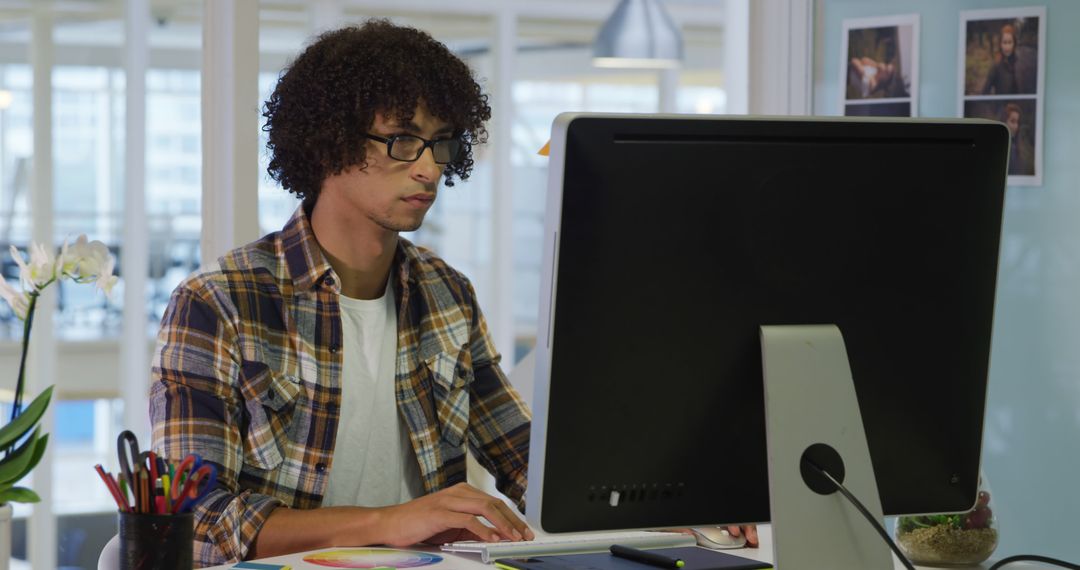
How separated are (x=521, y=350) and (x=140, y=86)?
8.75 ft

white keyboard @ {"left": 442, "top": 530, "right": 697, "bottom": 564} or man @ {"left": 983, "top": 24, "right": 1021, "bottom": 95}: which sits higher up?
man @ {"left": 983, "top": 24, "right": 1021, "bottom": 95}

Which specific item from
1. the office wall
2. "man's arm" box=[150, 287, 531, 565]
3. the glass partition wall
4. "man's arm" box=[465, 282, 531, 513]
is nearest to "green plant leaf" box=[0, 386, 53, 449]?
"man's arm" box=[150, 287, 531, 565]

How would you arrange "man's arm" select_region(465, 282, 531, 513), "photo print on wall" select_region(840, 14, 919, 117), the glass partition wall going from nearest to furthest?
"man's arm" select_region(465, 282, 531, 513), "photo print on wall" select_region(840, 14, 919, 117), the glass partition wall

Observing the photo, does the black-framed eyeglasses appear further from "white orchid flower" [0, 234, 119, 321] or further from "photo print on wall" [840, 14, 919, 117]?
"photo print on wall" [840, 14, 919, 117]

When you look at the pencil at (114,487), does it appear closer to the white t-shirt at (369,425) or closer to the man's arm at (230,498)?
the man's arm at (230,498)

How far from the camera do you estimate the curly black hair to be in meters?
1.75

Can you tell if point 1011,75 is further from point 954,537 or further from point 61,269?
point 61,269

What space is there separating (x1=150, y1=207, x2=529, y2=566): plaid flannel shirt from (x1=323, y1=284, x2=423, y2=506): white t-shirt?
29mm

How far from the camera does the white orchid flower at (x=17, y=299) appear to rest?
1.09 m

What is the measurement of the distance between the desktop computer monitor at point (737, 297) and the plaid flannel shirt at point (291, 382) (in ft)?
2.02

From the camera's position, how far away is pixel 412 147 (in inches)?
67.2

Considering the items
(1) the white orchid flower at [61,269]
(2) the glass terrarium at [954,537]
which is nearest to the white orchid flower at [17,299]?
(1) the white orchid flower at [61,269]

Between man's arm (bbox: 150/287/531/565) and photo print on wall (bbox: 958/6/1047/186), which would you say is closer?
man's arm (bbox: 150/287/531/565)

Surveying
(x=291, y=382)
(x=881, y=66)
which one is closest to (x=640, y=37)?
(x=881, y=66)
